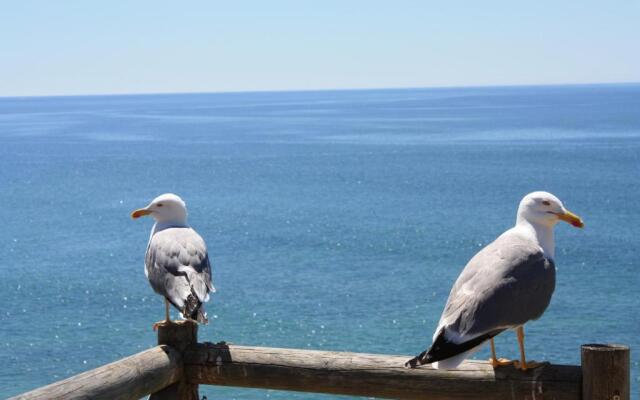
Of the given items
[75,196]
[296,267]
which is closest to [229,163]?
[75,196]

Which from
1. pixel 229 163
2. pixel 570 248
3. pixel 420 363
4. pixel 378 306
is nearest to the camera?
pixel 420 363

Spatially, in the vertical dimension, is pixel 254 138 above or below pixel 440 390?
above

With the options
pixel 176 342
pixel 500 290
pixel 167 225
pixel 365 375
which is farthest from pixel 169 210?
pixel 500 290

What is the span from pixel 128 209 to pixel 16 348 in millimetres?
25240

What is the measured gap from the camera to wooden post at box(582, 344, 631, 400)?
3830 millimetres

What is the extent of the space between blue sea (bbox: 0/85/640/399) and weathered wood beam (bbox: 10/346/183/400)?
43.6ft

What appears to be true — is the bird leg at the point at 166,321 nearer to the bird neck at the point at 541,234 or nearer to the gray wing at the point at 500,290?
the gray wing at the point at 500,290

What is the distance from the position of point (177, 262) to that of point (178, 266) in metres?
0.04

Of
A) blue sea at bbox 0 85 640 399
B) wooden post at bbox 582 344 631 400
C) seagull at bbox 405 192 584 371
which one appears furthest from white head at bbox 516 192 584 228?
blue sea at bbox 0 85 640 399

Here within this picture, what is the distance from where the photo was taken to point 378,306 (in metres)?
24.9

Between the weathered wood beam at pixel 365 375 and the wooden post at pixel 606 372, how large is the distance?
122mm

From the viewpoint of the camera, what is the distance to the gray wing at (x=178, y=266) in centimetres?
558

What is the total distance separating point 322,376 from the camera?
434 cm

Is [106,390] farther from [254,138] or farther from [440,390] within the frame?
[254,138]
